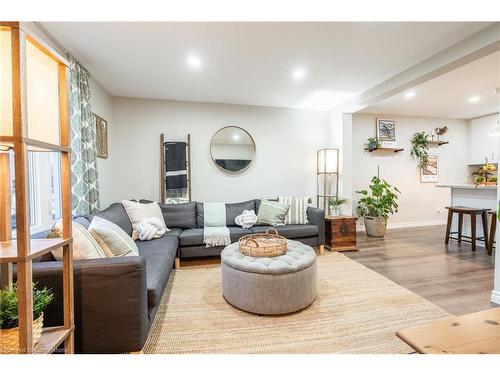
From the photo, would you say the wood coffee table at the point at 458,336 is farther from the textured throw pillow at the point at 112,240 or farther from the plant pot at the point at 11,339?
the textured throw pillow at the point at 112,240

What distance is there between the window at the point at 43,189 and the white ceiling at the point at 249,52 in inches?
43.9

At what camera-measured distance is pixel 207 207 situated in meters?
3.69

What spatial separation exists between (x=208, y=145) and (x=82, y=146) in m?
1.93

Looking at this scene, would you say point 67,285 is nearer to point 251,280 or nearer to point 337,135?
point 251,280

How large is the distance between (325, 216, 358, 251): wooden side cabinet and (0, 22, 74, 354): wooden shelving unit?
3.33m

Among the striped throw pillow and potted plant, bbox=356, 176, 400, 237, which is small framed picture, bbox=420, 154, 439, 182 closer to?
potted plant, bbox=356, 176, 400, 237

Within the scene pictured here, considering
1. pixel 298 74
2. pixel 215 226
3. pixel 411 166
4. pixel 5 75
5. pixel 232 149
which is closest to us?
pixel 5 75

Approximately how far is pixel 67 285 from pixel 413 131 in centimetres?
631

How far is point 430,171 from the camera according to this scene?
5492 mm

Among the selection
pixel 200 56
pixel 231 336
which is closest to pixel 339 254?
pixel 231 336

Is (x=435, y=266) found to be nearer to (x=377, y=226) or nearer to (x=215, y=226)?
(x=377, y=226)

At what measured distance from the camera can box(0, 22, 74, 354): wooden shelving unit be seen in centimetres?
90

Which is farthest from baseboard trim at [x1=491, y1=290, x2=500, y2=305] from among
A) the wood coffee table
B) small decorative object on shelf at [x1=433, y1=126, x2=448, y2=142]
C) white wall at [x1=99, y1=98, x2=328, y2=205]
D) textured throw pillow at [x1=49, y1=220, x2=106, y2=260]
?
small decorative object on shelf at [x1=433, y1=126, x2=448, y2=142]

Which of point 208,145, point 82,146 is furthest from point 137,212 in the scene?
point 208,145
